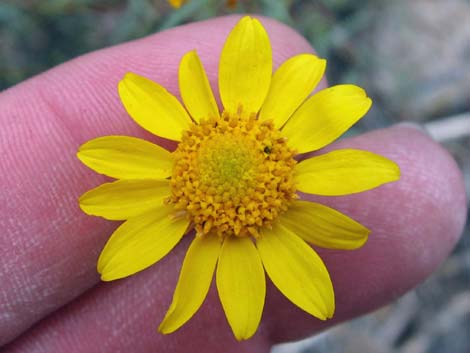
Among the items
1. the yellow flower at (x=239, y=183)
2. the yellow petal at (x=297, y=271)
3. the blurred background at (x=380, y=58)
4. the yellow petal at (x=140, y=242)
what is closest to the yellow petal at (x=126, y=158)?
the yellow flower at (x=239, y=183)

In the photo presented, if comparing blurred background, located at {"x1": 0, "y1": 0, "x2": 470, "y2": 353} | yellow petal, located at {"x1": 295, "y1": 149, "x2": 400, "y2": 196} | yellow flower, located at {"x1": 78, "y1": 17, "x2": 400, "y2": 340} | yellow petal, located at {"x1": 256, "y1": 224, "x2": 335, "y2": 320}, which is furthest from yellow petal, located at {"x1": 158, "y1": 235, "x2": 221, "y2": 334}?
blurred background, located at {"x1": 0, "y1": 0, "x2": 470, "y2": 353}

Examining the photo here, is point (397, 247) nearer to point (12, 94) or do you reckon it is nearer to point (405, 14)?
point (12, 94)

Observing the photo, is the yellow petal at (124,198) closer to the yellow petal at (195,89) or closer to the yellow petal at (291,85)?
the yellow petal at (195,89)

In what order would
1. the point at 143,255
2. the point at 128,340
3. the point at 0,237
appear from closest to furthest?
the point at 143,255, the point at 0,237, the point at 128,340

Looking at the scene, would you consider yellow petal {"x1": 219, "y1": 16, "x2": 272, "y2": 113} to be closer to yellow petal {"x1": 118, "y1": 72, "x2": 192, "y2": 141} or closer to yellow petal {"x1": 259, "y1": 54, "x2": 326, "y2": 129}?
yellow petal {"x1": 259, "y1": 54, "x2": 326, "y2": 129}

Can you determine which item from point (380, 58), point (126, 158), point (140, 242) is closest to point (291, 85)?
point (126, 158)

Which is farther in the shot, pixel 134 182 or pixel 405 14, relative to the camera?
pixel 405 14

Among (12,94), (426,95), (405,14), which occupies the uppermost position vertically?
(12,94)

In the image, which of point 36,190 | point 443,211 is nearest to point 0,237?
point 36,190
